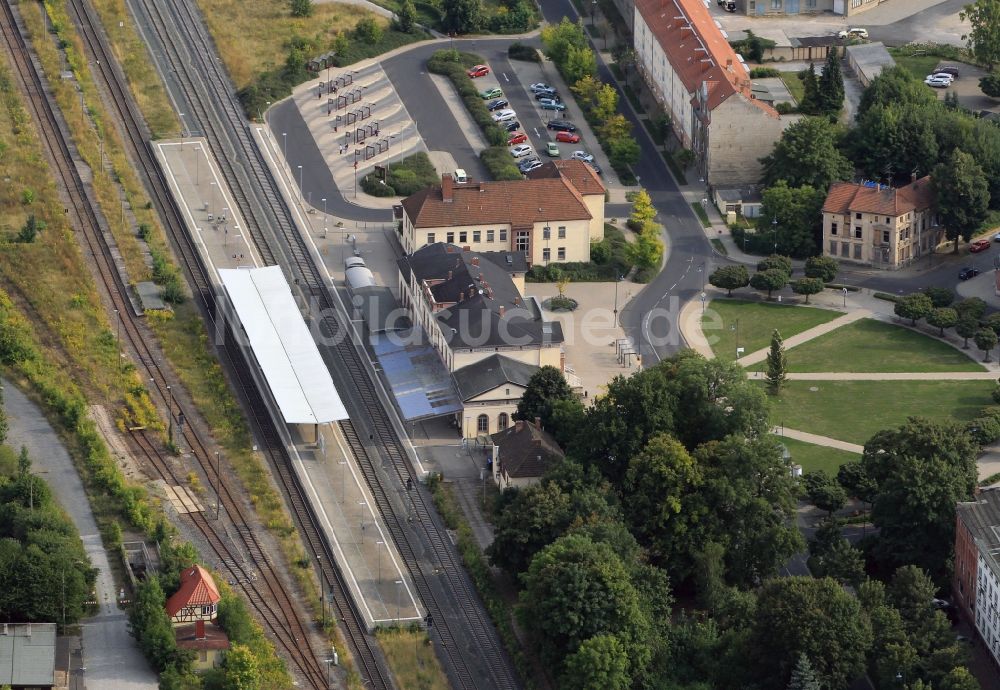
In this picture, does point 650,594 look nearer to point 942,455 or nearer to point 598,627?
point 598,627

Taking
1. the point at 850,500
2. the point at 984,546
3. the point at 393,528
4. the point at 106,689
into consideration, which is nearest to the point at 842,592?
the point at 984,546

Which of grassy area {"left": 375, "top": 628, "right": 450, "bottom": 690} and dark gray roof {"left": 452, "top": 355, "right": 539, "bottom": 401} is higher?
dark gray roof {"left": 452, "top": 355, "right": 539, "bottom": 401}

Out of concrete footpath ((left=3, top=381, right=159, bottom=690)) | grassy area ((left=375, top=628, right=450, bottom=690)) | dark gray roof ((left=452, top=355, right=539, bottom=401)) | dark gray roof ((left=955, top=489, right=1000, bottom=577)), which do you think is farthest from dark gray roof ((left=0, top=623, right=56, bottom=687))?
dark gray roof ((left=955, top=489, right=1000, bottom=577))

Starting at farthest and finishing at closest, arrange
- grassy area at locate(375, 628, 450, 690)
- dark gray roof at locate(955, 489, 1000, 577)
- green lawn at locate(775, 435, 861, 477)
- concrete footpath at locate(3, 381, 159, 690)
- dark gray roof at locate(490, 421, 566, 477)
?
1. green lawn at locate(775, 435, 861, 477)
2. dark gray roof at locate(490, 421, 566, 477)
3. dark gray roof at locate(955, 489, 1000, 577)
4. grassy area at locate(375, 628, 450, 690)
5. concrete footpath at locate(3, 381, 159, 690)

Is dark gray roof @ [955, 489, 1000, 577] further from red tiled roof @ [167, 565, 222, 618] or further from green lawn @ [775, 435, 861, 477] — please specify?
red tiled roof @ [167, 565, 222, 618]

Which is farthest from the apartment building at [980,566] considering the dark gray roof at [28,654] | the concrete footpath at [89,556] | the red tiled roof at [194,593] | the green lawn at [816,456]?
the dark gray roof at [28,654]

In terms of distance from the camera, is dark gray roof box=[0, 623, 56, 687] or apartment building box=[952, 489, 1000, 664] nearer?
dark gray roof box=[0, 623, 56, 687]
